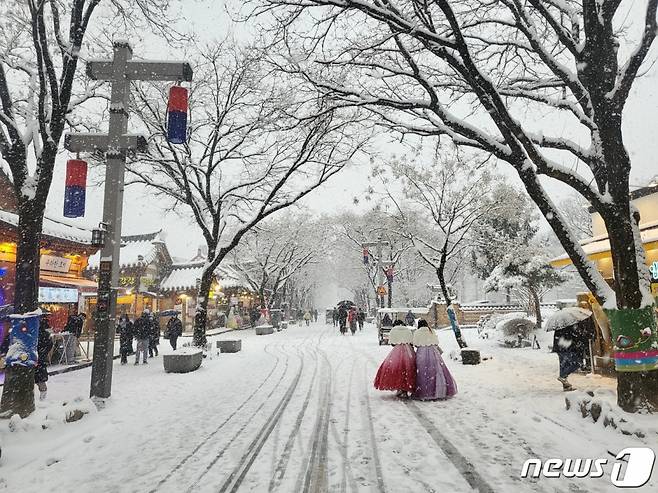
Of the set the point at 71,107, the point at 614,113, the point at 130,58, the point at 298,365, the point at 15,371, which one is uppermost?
the point at 130,58

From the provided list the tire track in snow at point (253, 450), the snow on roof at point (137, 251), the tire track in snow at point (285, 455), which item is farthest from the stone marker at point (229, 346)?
the snow on roof at point (137, 251)

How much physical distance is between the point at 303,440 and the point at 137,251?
109 ft

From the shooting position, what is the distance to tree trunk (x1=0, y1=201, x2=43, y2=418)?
6.71m

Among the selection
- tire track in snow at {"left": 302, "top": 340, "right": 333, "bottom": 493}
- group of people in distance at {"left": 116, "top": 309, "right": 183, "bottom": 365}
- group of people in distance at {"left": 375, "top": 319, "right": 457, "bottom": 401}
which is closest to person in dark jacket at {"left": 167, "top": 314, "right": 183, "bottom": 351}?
group of people in distance at {"left": 116, "top": 309, "right": 183, "bottom": 365}

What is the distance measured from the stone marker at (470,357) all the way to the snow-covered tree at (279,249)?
26.9m

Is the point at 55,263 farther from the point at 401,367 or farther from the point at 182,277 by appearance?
the point at 182,277

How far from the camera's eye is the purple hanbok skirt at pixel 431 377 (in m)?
8.34

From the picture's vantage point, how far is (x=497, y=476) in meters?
4.61

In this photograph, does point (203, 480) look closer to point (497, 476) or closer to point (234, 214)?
point (497, 476)

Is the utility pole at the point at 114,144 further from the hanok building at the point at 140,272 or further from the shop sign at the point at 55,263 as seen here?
the hanok building at the point at 140,272

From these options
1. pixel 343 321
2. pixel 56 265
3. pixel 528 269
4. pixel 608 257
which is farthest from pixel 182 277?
pixel 608 257

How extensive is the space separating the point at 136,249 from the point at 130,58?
98.0ft

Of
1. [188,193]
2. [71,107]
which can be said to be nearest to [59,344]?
[188,193]

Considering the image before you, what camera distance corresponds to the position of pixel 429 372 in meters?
8.46
